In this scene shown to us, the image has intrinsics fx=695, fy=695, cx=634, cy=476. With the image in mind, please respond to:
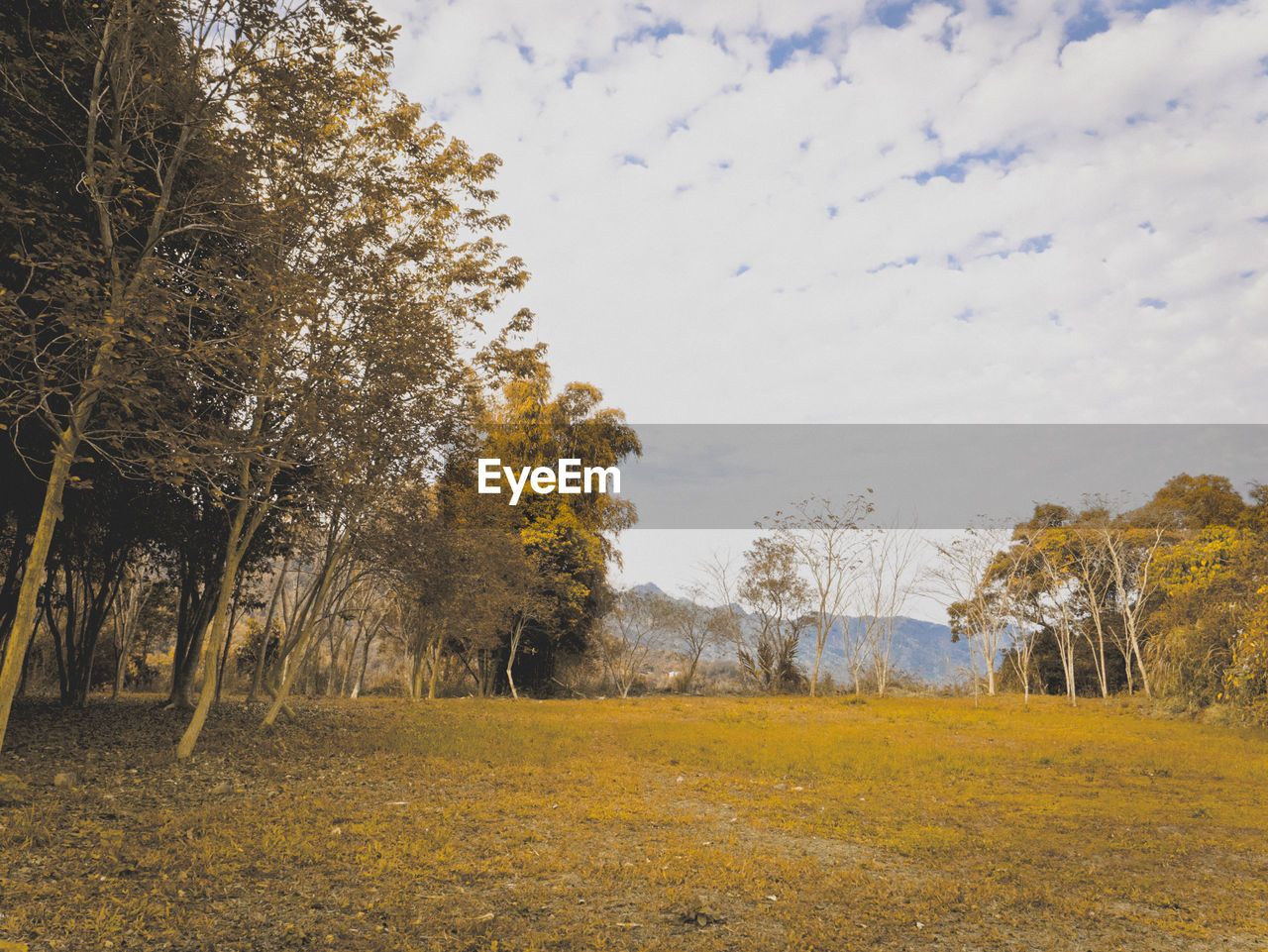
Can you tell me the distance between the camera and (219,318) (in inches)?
307

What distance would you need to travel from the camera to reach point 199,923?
13.9 ft

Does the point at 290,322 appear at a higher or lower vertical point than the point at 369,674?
higher

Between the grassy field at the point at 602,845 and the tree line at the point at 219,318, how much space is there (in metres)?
1.89

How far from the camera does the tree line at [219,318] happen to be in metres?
6.46

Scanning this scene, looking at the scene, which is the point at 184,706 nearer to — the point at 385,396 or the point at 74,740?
the point at 74,740

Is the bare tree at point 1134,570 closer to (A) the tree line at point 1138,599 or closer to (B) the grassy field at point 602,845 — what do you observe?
(A) the tree line at point 1138,599

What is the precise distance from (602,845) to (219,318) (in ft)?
22.7

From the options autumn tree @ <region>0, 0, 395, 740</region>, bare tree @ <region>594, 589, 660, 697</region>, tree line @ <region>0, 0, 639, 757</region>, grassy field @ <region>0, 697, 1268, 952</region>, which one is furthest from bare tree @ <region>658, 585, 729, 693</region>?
autumn tree @ <region>0, 0, 395, 740</region>

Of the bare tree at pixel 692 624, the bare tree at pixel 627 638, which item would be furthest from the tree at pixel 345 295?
the bare tree at pixel 692 624

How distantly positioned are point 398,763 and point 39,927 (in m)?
6.51

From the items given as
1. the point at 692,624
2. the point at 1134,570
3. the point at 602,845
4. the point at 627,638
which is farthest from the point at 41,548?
the point at 1134,570

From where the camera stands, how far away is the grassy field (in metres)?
4.53

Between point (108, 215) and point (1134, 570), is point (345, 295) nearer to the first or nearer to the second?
point (108, 215)

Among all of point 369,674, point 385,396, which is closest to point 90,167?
point 385,396
